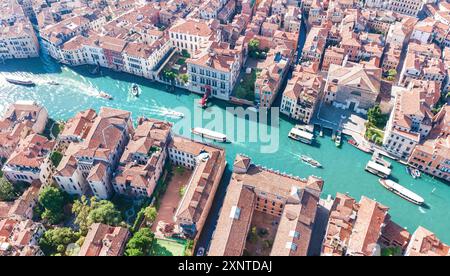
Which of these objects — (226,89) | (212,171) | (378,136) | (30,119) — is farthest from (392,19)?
(30,119)

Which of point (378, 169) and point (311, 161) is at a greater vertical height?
point (378, 169)

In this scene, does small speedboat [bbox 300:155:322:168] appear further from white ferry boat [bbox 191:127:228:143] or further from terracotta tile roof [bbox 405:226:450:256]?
terracotta tile roof [bbox 405:226:450:256]

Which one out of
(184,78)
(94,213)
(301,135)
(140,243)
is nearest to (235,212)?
(140,243)

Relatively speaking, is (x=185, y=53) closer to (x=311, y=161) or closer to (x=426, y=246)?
(x=311, y=161)

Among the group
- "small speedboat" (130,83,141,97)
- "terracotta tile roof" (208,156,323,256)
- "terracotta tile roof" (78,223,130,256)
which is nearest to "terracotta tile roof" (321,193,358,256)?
"terracotta tile roof" (208,156,323,256)

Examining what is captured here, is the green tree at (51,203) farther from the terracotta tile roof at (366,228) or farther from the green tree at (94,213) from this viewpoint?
the terracotta tile roof at (366,228)

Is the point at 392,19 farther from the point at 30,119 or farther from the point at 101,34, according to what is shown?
the point at 30,119
